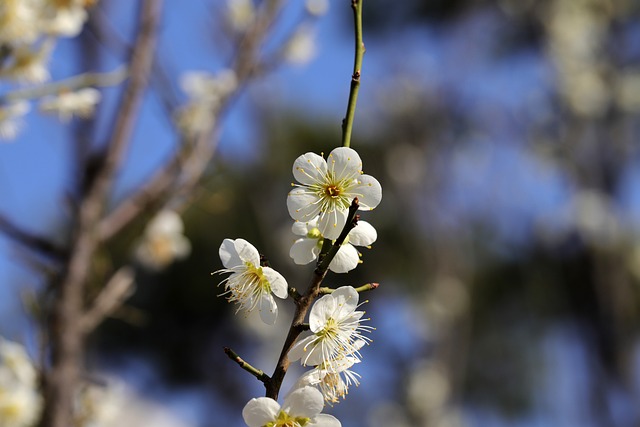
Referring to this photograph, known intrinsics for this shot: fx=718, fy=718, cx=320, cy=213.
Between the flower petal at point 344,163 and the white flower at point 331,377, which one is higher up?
the flower petal at point 344,163

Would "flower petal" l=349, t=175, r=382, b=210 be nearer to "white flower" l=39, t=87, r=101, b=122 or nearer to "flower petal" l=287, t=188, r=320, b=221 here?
"flower petal" l=287, t=188, r=320, b=221

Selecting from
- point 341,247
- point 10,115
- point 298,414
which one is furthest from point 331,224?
point 10,115

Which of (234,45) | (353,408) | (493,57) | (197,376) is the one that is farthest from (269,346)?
(234,45)

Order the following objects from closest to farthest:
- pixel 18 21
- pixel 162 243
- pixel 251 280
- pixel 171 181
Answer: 1. pixel 251 280
2. pixel 18 21
3. pixel 171 181
4. pixel 162 243

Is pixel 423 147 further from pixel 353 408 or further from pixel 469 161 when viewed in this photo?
pixel 353 408

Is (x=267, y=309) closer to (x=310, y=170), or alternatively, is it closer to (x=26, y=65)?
(x=310, y=170)

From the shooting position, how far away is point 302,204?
0.50m

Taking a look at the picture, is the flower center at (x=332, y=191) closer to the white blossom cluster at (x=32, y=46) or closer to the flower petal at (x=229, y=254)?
the flower petal at (x=229, y=254)

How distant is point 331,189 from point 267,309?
0.11 meters

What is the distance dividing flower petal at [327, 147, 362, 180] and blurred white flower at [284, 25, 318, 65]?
3.11 feet

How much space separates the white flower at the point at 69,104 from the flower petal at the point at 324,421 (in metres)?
0.64

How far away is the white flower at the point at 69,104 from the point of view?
0.92 m

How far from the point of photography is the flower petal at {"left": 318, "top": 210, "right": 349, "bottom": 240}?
48 cm

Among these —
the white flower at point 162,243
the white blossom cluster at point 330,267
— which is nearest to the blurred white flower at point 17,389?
the white flower at point 162,243
